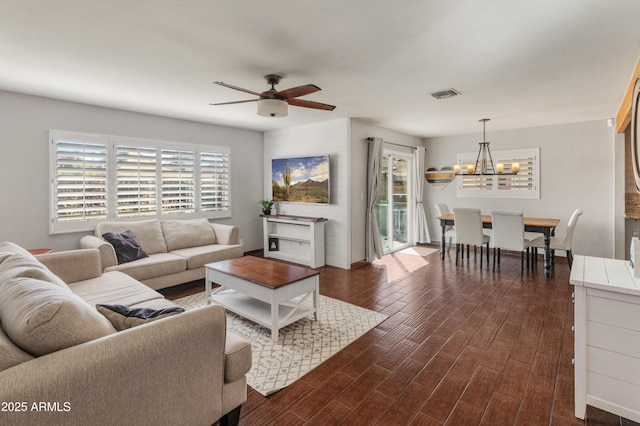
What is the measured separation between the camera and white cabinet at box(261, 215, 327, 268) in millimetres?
5371

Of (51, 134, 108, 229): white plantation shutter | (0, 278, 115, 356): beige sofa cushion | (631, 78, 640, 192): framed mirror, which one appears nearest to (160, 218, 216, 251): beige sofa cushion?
(51, 134, 108, 229): white plantation shutter

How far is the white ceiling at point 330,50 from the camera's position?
2.10 m

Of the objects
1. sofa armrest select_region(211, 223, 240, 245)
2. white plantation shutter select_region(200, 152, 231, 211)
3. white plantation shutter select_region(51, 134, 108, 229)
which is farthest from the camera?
white plantation shutter select_region(200, 152, 231, 211)

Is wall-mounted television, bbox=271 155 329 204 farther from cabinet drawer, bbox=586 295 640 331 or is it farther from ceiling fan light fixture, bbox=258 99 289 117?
cabinet drawer, bbox=586 295 640 331

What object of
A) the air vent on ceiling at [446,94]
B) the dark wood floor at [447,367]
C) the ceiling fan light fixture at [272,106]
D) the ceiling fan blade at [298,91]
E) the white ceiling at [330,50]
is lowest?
the dark wood floor at [447,367]

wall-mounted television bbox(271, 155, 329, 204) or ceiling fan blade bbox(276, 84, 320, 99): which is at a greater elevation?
ceiling fan blade bbox(276, 84, 320, 99)

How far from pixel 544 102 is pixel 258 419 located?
512 cm

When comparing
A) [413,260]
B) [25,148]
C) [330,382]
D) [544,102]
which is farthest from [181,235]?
[544,102]

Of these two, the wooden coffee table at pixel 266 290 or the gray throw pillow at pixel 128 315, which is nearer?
the gray throw pillow at pixel 128 315

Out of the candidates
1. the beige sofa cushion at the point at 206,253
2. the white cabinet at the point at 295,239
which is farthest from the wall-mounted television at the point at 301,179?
the beige sofa cushion at the point at 206,253

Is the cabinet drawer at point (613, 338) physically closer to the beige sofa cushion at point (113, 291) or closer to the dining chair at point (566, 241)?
the beige sofa cushion at point (113, 291)

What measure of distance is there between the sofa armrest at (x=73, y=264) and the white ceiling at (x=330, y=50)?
1.85 metres

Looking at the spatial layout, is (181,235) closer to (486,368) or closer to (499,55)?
(486,368)

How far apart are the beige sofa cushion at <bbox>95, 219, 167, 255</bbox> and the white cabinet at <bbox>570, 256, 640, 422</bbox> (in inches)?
184
